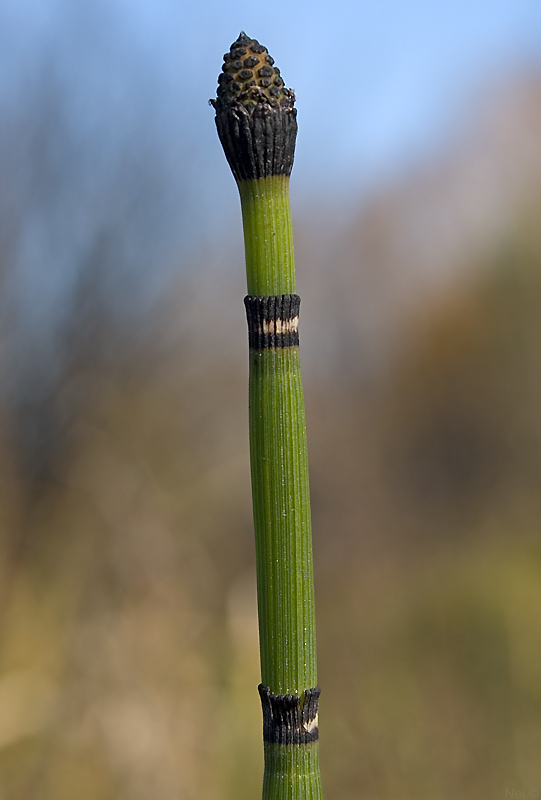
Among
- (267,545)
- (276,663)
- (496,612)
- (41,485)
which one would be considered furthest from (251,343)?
(496,612)

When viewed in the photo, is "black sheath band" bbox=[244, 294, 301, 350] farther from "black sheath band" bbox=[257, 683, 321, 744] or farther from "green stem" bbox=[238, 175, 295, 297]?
"black sheath band" bbox=[257, 683, 321, 744]

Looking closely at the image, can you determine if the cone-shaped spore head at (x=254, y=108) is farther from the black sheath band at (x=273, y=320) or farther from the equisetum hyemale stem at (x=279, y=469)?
the black sheath band at (x=273, y=320)

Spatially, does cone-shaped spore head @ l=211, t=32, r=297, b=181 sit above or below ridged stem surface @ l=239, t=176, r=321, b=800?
above

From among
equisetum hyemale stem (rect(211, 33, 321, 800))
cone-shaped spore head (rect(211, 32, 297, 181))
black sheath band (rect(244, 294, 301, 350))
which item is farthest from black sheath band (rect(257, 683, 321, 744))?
cone-shaped spore head (rect(211, 32, 297, 181))

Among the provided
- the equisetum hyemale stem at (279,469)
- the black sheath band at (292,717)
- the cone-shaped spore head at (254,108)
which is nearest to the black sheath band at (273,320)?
the equisetum hyemale stem at (279,469)

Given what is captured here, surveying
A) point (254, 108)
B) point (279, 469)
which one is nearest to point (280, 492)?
point (279, 469)

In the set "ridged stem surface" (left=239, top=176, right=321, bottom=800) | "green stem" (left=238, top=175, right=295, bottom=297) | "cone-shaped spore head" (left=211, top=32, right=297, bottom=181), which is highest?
→ "cone-shaped spore head" (left=211, top=32, right=297, bottom=181)

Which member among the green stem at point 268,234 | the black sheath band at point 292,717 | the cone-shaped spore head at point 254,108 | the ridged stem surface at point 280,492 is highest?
the cone-shaped spore head at point 254,108

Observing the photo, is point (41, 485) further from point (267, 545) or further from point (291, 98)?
point (291, 98)
